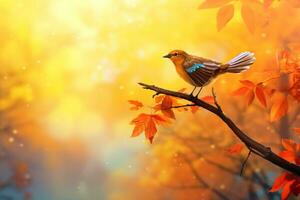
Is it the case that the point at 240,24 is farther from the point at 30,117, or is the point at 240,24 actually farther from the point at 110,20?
the point at 30,117

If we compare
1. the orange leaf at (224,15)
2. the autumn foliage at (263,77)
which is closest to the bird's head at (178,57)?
the autumn foliage at (263,77)

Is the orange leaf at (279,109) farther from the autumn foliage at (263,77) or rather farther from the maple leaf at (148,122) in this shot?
the maple leaf at (148,122)

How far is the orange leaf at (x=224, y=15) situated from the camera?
1265mm

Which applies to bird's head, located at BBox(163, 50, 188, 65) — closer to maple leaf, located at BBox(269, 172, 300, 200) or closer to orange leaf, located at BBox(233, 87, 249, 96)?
orange leaf, located at BBox(233, 87, 249, 96)

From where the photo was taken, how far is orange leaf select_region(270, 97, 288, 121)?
1292mm

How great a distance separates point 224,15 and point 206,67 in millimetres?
302

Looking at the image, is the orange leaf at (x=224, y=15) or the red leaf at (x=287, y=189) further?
the orange leaf at (x=224, y=15)

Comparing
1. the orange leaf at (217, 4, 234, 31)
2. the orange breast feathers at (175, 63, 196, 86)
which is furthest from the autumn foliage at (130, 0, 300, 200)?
the orange breast feathers at (175, 63, 196, 86)

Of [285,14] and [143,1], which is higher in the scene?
[143,1]

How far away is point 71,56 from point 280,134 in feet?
2.21

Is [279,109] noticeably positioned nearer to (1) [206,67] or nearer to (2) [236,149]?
(2) [236,149]

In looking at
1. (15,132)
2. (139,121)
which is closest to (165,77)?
(139,121)

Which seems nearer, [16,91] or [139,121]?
[139,121]

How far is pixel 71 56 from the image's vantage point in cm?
135
